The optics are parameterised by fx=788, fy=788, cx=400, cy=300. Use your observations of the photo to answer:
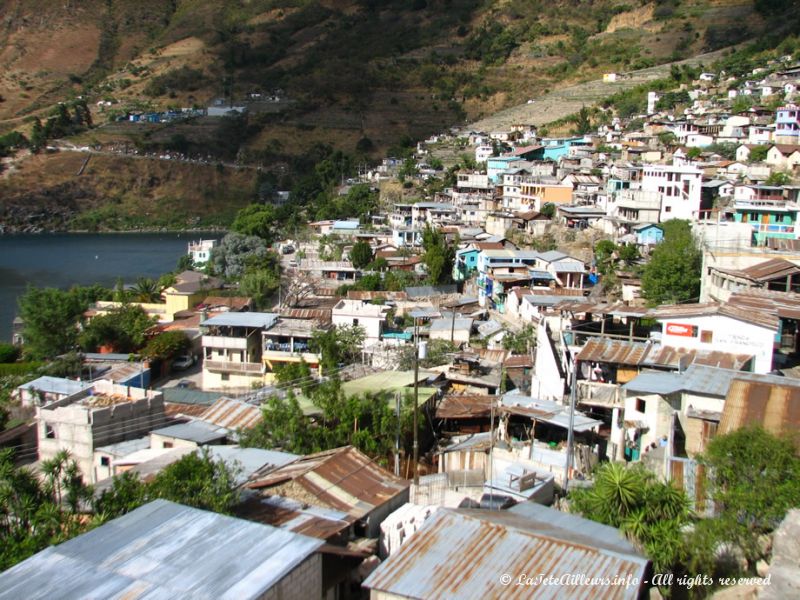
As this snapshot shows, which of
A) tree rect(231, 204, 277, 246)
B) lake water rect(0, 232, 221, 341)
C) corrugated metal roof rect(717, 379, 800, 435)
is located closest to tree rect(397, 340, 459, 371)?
corrugated metal roof rect(717, 379, 800, 435)

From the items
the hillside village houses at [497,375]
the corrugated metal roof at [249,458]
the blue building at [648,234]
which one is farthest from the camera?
the blue building at [648,234]

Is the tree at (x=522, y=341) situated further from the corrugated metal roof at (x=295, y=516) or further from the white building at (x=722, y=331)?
the corrugated metal roof at (x=295, y=516)

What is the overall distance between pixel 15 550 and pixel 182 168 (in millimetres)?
57370

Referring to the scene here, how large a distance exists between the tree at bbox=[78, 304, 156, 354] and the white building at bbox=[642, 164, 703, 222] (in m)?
13.3

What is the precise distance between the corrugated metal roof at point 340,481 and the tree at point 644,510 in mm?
2110

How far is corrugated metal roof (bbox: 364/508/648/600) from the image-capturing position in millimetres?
5242

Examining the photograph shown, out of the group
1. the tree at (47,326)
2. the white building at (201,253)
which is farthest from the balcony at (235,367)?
the white building at (201,253)

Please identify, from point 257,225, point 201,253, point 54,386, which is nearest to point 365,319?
point 54,386

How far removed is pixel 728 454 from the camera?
6480 millimetres

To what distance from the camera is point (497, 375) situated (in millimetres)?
13562

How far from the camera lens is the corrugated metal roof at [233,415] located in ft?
36.3

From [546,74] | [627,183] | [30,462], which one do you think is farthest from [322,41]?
[30,462]

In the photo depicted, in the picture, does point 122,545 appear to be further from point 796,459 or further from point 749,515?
point 796,459

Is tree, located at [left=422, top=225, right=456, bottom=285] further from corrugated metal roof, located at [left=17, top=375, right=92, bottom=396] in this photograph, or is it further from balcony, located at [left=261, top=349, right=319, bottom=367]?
corrugated metal roof, located at [left=17, top=375, right=92, bottom=396]
